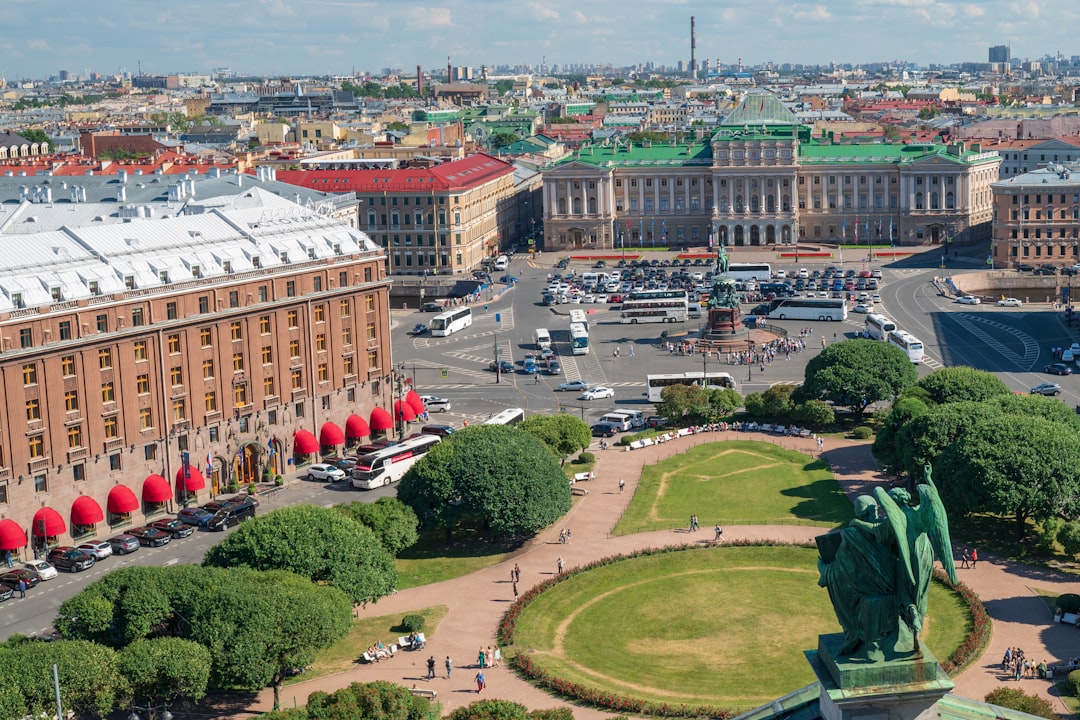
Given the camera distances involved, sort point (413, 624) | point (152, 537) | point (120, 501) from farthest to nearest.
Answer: point (120, 501) → point (152, 537) → point (413, 624)

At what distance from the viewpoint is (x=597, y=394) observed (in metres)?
118

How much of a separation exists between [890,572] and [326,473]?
72752 mm

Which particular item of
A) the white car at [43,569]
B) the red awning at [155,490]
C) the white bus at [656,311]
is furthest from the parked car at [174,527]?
the white bus at [656,311]

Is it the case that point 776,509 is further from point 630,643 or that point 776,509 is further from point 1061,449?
point 630,643

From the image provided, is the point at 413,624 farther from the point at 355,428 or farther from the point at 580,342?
the point at 580,342

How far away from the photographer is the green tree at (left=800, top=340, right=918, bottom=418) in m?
105

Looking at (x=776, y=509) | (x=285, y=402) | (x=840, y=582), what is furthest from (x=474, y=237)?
(x=840, y=582)

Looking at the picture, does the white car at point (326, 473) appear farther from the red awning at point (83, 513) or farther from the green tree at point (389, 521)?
the green tree at point (389, 521)

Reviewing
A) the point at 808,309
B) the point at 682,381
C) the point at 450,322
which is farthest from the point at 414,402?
the point at 808,309

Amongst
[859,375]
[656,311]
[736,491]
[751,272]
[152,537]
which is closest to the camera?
[152,537]

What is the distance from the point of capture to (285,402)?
98.7 meters

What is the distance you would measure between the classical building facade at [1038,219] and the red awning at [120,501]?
386 feet

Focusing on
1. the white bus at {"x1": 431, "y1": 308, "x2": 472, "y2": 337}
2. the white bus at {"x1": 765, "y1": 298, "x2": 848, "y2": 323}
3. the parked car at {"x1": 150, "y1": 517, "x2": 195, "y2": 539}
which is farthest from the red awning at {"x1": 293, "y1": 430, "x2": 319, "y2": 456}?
the white bus at {"x1": 765, "y1": 298, "x2": 848, "y2": 323}

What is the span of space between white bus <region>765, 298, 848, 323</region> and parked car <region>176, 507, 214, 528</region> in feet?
246
